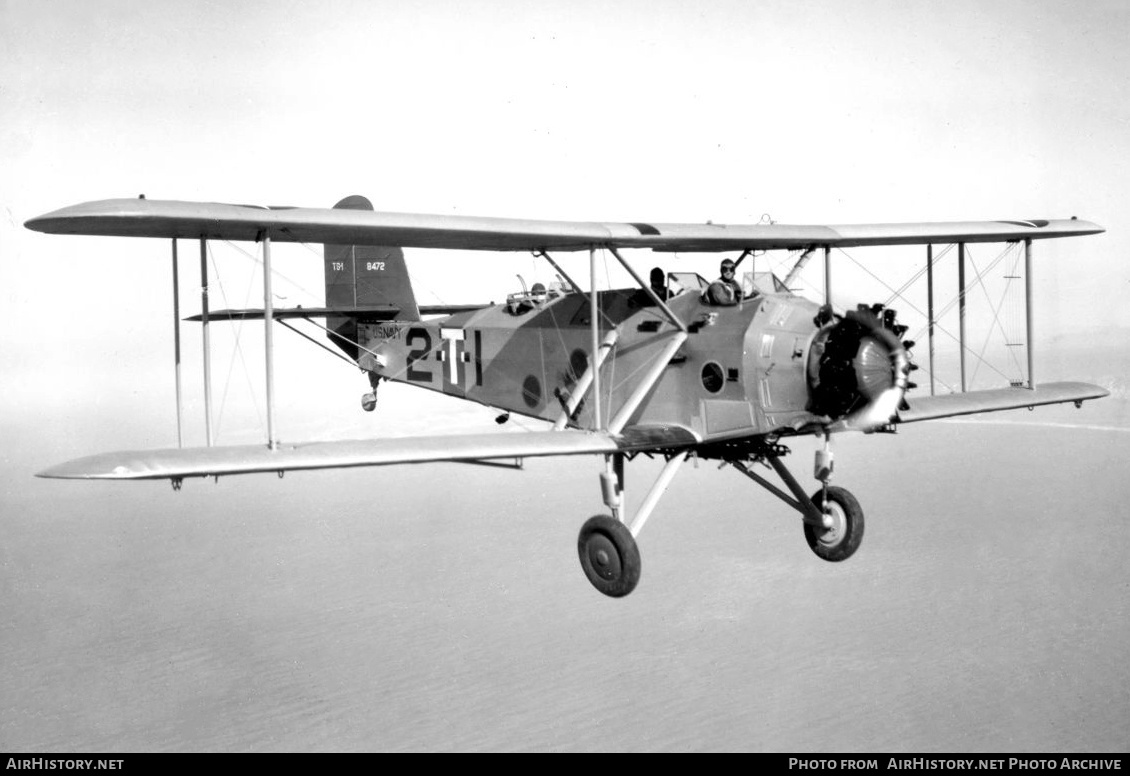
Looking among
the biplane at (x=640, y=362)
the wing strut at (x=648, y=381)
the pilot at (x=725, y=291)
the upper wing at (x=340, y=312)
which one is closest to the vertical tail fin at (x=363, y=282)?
the upper wing at (x=340, y=312)

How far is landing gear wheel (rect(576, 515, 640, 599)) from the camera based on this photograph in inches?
399

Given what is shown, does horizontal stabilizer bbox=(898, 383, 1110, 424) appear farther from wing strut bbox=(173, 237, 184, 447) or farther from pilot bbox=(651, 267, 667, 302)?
wing strut bbox=(173, 237, 184, 447)

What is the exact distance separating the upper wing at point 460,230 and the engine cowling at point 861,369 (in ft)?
4.86

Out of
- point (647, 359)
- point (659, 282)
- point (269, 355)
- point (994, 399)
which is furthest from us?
point (994, 399)

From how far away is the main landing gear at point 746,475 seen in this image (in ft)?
33.5

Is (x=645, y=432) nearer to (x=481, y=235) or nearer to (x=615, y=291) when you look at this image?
(x=615, y=291)

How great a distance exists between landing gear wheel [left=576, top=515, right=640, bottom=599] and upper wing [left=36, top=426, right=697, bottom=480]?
0.81 meters

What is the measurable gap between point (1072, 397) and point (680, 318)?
5398mm

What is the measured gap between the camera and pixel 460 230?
9.41 meters

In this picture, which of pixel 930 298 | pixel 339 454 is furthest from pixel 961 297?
pixel 339 454

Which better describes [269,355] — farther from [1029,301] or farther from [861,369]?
[1029,301]

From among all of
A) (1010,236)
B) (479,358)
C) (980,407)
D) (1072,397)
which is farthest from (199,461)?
(1072,397)

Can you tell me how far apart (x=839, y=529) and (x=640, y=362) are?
2866 mm

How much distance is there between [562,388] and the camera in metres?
12.1
